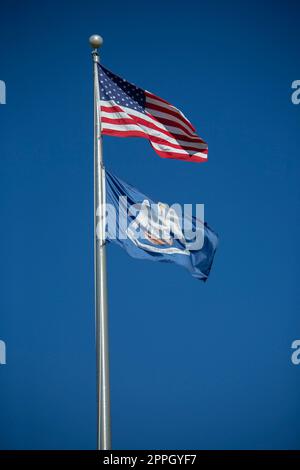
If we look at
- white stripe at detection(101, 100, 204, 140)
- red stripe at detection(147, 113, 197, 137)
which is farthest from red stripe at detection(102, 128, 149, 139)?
red stripe at detection(147, 113, 197, 137)

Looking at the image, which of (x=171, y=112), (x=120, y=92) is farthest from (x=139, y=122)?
(x=171, y=112)

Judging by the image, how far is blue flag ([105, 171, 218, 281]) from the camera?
1784cm

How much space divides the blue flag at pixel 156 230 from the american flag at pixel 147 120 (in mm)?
1634

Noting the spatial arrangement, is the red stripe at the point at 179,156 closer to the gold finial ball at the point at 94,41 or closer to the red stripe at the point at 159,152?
the red stripe at the point at 159,152

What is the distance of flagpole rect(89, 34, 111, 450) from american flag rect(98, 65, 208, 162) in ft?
1.90

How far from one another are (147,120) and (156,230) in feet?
10.0

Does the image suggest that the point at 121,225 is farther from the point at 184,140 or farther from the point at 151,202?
the point at 184,140

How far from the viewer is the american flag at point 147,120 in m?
19.1

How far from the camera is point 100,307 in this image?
16.8m

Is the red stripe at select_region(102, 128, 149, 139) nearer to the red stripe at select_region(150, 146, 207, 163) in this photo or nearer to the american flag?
the american flag
